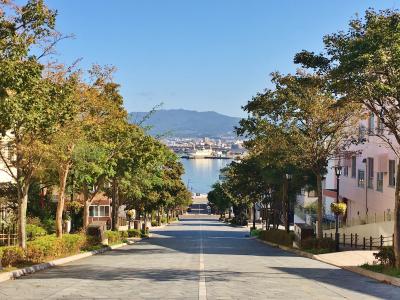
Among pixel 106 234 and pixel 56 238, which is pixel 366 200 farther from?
pixel 56 238

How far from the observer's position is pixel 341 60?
1880cm

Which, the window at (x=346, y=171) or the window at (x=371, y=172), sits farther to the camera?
the window at (x=346, y=171)

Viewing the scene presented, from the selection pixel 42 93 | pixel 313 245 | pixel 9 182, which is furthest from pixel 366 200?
pixel 42 93

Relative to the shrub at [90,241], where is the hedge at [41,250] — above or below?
above

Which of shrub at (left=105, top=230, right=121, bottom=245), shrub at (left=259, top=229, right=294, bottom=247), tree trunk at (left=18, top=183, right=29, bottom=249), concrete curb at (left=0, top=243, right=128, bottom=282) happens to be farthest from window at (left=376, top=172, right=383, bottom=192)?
tree trunk at (left=18, top=183, right=29, bottom=249)

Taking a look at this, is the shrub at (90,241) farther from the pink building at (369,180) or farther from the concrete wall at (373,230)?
the concrete wall at (373,230)

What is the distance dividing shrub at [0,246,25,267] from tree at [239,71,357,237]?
58.3 feet

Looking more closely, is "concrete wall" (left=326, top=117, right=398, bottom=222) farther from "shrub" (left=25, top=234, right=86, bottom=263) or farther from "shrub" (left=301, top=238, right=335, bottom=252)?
"shrub" (left=25, top=234, right=86, bottom=263)

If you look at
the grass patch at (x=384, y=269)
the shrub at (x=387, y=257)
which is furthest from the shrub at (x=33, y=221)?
the shrub at (x=387, y=257)

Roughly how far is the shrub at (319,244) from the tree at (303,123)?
28.1 inches

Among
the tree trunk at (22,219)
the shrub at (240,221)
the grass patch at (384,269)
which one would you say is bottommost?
the shrub at (240,221)

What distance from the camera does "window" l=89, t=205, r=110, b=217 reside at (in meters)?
86.6

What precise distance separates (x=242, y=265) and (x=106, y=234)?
17.4 metres

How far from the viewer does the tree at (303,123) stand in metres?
33.1
